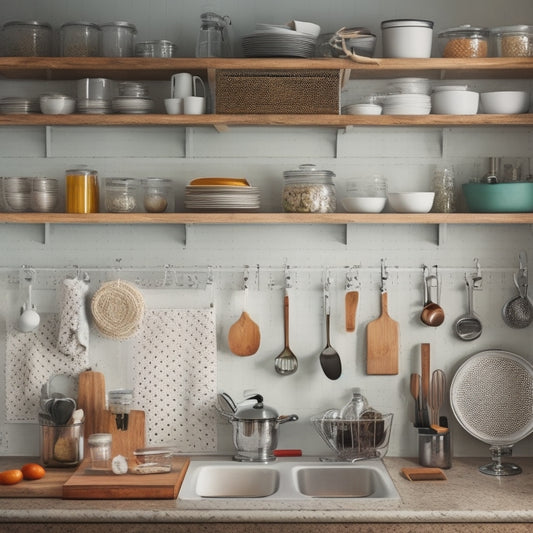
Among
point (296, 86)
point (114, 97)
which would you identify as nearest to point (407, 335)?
point (296, 86)

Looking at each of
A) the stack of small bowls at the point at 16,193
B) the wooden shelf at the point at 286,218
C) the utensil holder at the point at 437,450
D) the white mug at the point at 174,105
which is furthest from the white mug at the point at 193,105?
the utensil holder at the point at 437,450

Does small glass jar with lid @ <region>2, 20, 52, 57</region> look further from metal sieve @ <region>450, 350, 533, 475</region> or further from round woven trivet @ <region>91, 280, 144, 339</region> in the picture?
metal sieve @ <region>450, 350, 533, 475</region>

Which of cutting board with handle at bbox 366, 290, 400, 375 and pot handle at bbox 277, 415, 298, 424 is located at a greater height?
cutting board with handle at bbox 366, 290, 400, 375

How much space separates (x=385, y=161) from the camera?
129 inches

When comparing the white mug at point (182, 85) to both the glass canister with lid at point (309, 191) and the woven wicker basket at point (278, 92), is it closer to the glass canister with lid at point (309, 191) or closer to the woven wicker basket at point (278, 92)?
the woven wicker basket at point (278, 92)

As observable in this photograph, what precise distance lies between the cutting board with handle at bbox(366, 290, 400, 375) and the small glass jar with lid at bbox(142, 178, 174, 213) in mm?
878

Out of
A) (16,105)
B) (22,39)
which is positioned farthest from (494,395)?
(22,39)

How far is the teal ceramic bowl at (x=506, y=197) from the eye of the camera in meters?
3.05

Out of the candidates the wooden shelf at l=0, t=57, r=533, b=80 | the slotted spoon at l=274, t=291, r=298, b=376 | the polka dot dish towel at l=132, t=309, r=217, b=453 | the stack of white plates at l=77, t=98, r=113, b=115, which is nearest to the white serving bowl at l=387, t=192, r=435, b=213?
the wooden shelf at l=0, t=57, r=533, b=80

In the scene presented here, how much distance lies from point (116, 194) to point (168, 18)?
706mm

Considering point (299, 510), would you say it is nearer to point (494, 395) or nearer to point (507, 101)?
point (494, 395)

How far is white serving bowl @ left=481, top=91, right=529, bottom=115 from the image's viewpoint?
3.05 meters

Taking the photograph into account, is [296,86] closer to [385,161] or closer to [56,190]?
[385,161]

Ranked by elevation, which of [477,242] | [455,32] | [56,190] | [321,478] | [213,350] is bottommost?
[321,478]
